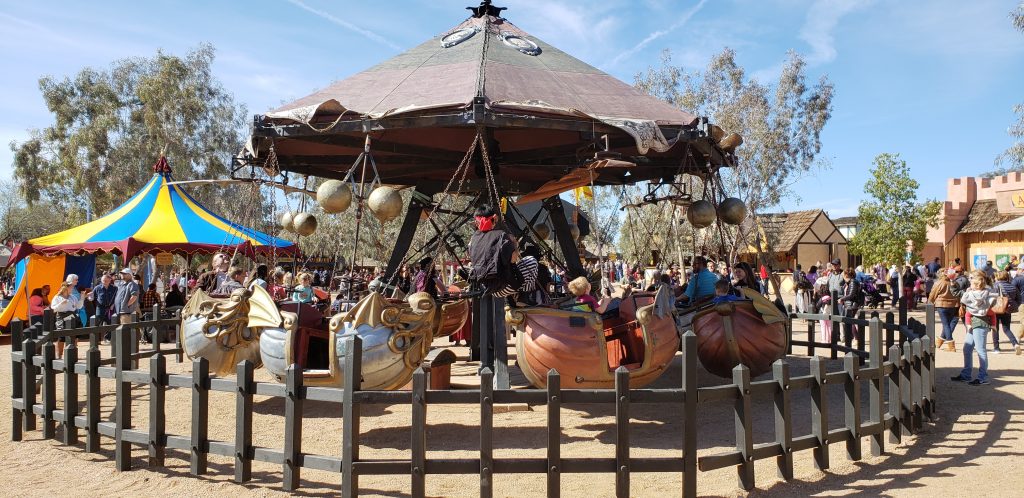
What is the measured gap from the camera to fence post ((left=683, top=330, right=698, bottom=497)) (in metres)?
4.66

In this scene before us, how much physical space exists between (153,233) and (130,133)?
21.4m

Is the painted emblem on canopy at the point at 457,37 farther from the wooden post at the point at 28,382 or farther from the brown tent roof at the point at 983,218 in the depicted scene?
the brown tent roof at the point at 983,218

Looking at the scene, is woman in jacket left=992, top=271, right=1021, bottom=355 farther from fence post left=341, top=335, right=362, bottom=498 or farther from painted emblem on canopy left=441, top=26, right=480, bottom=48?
fence post left=341, top=335, right=362, bottom=498

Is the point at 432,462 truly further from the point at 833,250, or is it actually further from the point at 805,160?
the point at 833,250

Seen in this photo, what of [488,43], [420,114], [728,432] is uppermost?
[488,43]

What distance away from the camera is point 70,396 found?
6.00 m

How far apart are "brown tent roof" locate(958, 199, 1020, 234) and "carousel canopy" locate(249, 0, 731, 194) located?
104 feet

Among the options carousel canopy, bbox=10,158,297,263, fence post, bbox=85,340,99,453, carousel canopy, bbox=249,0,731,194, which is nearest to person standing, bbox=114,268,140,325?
carousel canopy, bbox=10,158,297,263

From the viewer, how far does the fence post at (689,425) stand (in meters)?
4.66

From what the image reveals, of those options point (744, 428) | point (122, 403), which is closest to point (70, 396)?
point (122, 403)

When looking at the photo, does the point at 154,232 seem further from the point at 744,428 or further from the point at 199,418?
the point at 744,428

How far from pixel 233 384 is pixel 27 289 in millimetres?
14987

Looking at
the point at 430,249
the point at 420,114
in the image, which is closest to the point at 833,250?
the point at 430,249

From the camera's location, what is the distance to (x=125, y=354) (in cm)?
577
